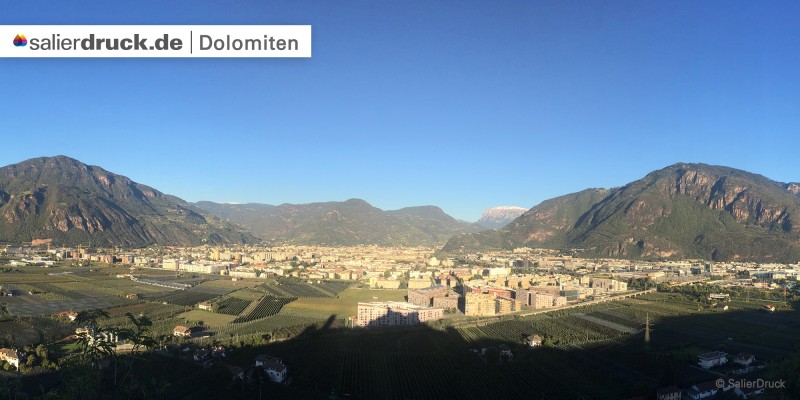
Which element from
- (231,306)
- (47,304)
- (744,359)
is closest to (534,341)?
(744,359)

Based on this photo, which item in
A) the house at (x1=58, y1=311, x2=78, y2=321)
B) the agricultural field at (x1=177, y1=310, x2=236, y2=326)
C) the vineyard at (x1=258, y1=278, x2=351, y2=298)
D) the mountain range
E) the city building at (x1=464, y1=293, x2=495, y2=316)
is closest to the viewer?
the house at (x1=58, y1=311, x2=78, y2=321)

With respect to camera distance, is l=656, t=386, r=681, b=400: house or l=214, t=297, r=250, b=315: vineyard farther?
l=214, t=297, r=250, b=315: vineyard

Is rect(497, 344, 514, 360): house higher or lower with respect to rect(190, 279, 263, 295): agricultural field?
lower

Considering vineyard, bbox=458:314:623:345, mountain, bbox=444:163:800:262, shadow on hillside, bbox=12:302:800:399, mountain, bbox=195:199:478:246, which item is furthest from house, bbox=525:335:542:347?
mountain, bbox=195:199:478:246

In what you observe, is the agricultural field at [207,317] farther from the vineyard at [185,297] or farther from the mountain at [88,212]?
the mountain at [88,212]

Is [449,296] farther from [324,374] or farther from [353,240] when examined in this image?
[353,240]

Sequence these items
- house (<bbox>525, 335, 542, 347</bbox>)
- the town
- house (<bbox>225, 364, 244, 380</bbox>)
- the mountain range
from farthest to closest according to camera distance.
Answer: the mountain range < house (<bbox>525, 335, 542, 347</bbox>) < the town < house (<bbox>225, 364, 244, 380</bbox>)

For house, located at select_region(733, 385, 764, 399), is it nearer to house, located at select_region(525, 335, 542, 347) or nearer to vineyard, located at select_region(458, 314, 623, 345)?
vineyard, located at select_region(458, 314, 623, 345)
